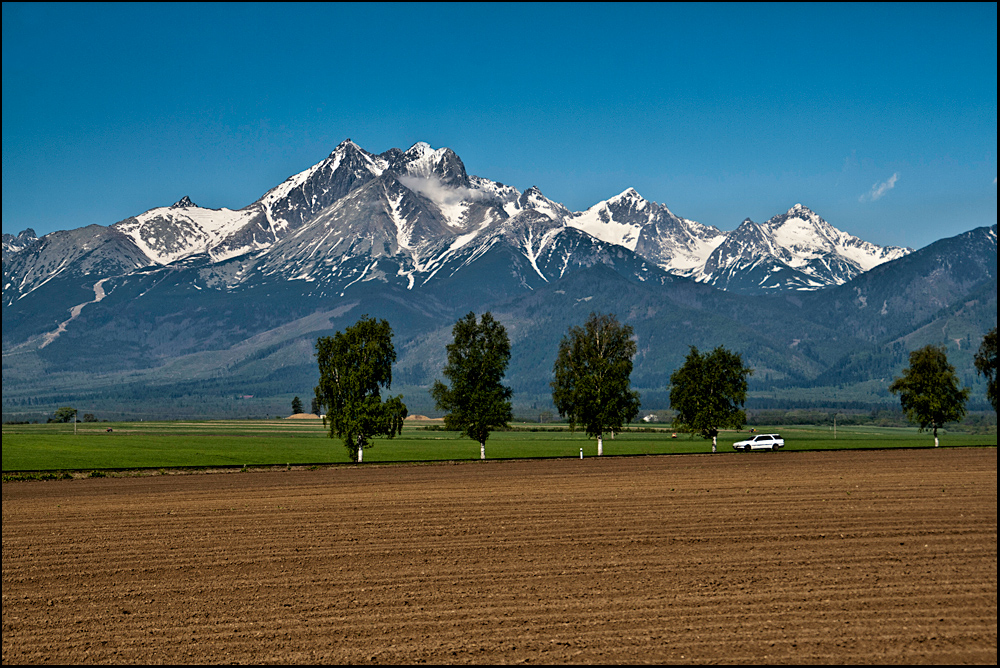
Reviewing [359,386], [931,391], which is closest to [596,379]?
[359,386]

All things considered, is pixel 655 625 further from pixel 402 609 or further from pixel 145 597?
pixel 145 597

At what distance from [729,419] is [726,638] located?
76.3 meters

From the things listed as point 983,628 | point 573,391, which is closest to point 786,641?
point 983,628

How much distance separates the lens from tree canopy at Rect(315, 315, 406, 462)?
7575 centimetres

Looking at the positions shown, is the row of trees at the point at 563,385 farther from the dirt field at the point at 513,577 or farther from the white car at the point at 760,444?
the dirt field at the point at 513,577

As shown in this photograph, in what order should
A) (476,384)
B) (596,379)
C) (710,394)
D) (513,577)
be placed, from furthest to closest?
(710,394)
(596,379)
(476,384)
(513,577)

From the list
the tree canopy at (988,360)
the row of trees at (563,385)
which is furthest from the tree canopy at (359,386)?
the tree canopy at (988,360)

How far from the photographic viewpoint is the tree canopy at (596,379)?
87.4 m

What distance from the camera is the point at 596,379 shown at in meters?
88.2

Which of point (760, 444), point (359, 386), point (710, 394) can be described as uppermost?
point (359, 386)

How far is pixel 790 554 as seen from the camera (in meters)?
26.2

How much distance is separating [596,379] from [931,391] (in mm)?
40551

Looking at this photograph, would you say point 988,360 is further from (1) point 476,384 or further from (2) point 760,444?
(1) point 476,384

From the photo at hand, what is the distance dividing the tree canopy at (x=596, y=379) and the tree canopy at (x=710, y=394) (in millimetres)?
6839
